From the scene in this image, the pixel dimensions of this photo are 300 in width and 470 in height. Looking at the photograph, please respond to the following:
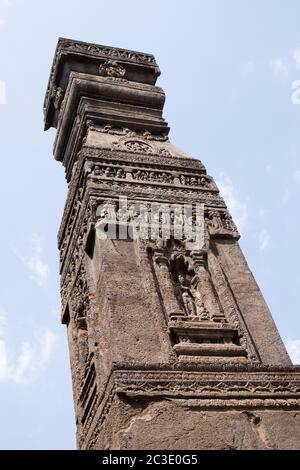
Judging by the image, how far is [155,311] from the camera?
5418mm

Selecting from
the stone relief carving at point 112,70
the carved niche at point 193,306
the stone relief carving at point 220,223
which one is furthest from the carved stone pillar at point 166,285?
the stone relief carving at point 112,70

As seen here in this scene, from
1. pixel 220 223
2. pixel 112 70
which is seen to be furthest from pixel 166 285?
pixel 112 70

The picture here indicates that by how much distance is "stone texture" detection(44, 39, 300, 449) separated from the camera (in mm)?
4602

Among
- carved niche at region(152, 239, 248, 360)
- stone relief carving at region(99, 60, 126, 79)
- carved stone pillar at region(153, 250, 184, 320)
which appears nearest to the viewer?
carved niche at region(152, 239, 248, 360)

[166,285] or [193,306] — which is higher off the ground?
[166,285]

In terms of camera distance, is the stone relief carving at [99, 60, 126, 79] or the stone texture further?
the stone relief carving at [99, 60, 126, 79]

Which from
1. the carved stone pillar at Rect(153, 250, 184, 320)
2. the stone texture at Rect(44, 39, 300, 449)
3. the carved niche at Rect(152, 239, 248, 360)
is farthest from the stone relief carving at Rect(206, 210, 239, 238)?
the carved stone pillar at Rect(153, 250, 184, 320)

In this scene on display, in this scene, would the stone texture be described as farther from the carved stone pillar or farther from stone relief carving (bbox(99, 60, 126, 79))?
stone relief carving (bbox(99, 60, 126, 79))

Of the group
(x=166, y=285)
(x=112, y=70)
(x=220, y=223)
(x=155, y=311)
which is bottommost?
(x=155, y=311)

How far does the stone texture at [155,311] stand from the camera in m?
4.60

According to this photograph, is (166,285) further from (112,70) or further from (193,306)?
(112,70)

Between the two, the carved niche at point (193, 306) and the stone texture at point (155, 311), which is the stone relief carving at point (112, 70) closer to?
the stone texture at point (155, 311)

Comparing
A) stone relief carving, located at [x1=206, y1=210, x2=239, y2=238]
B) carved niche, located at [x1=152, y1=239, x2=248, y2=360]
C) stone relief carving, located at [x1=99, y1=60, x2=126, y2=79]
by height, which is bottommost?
carved niche, located at [x1=152, y1=239, x2=248, y2=360]
